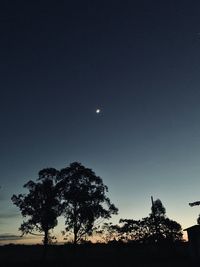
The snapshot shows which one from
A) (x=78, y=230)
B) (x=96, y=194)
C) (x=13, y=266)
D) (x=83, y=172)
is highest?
(x=83, y=172)

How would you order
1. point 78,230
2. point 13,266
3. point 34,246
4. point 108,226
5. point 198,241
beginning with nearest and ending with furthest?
point 198,241, point 13,266, point 78,230, point 108,226, point 34,246

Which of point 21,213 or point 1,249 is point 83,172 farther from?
point 1,249

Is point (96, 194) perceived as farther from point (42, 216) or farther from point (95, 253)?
point (95, 253)

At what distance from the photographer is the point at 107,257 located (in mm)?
53281

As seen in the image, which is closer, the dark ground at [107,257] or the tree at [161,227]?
the dark ground at [107,257]

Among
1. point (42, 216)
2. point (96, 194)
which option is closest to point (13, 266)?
point (42, 216)

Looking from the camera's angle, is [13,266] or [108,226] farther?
[108,226]

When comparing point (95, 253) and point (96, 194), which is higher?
point (96, 194)

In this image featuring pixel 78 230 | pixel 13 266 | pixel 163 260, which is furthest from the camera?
pixel 78 230

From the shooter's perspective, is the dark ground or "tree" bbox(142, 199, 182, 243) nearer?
the dark ground

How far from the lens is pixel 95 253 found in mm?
62312

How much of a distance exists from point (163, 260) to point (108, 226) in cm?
1810

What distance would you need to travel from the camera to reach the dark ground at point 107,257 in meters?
41.3

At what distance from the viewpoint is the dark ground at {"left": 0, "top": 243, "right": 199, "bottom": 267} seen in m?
41.3
